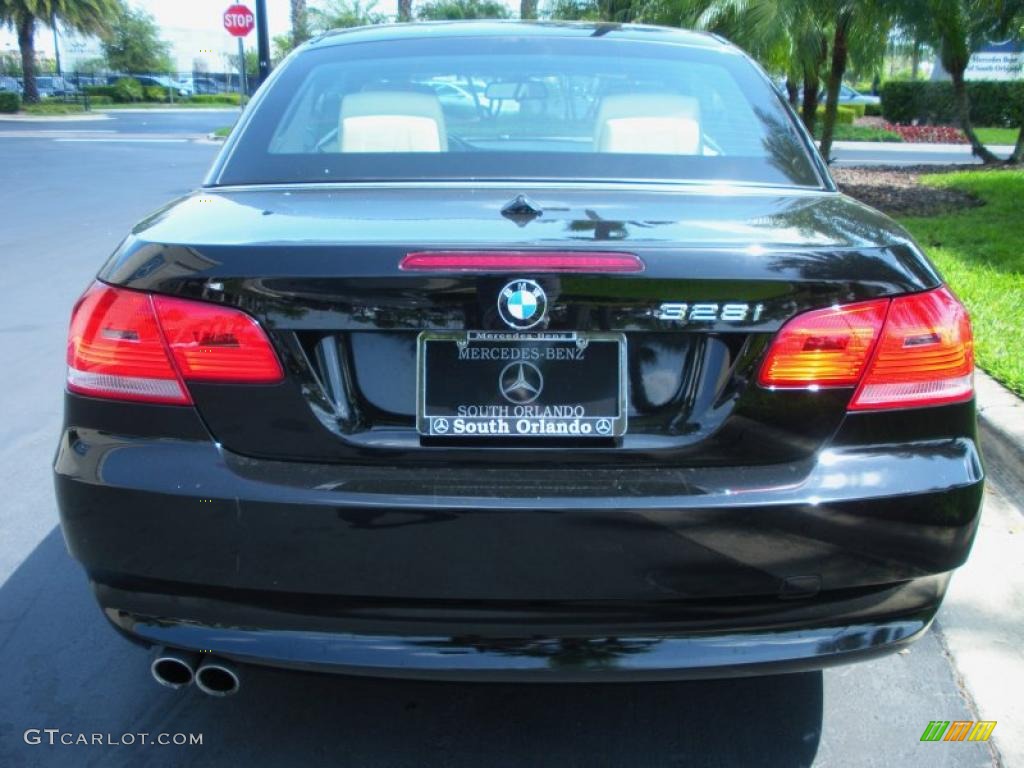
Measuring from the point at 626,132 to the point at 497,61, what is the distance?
51cm

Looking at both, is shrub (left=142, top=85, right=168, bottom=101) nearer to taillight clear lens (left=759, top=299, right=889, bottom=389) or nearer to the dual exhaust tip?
the dual exhaust tip

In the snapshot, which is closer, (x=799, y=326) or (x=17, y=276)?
(x=799, y=326)

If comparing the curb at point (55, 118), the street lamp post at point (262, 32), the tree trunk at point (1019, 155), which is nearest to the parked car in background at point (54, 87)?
the curb at point (55, 118)

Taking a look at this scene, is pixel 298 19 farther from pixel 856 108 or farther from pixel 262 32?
pixel 856 108

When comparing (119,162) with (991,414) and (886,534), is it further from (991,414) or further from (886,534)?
(886,534)

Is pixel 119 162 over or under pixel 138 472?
under

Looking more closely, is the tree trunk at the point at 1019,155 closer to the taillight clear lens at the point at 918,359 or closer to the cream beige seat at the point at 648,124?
the cream beige seat at the point at 648,124

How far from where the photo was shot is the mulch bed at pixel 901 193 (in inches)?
477

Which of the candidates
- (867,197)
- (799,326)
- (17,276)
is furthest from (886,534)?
(867,197)

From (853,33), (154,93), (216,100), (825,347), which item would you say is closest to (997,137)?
(853,33)

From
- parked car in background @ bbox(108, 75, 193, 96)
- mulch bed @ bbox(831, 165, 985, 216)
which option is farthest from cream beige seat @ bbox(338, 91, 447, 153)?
parked car in background @ bbox(108, 75, 193, 96)

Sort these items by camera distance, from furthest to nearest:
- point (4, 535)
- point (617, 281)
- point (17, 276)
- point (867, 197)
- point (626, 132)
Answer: point (867, 197)
point (17, 276)
point (4, 535)
point (626, 132)
point (617, 281)

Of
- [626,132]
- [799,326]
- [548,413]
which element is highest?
[626,132]

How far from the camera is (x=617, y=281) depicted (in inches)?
82.4
